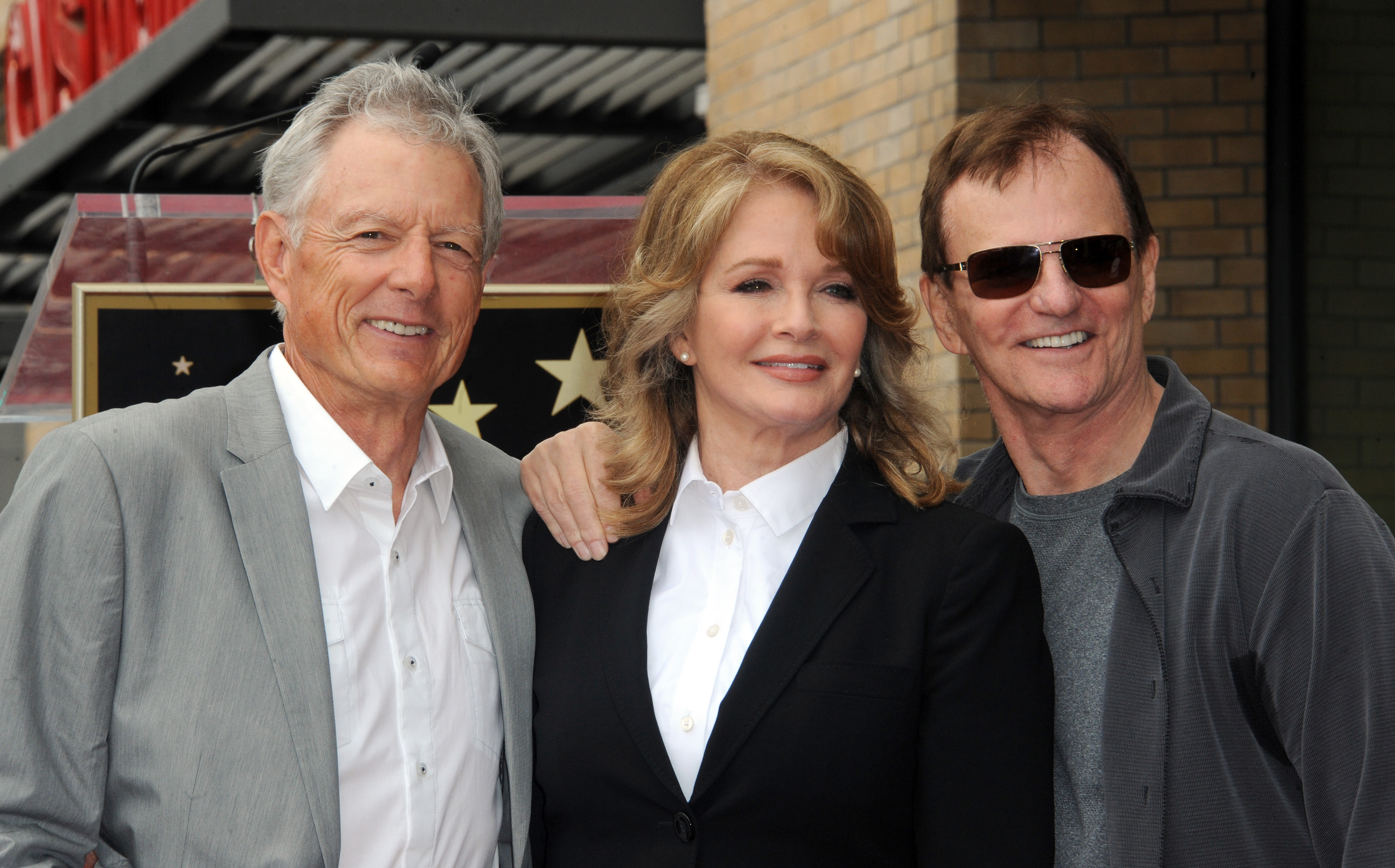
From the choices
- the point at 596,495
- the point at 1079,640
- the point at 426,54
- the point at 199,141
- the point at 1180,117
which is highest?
the point at 1180,117

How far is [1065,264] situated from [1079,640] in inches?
28.8

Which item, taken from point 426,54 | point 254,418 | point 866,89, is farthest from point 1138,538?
point 866,89

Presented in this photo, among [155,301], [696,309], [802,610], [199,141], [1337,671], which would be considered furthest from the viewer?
[199,141]

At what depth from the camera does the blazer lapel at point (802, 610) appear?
238 cm

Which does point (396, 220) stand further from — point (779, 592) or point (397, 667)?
point (779, 592)

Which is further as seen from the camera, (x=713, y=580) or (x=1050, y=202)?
(x=1050, y=202)

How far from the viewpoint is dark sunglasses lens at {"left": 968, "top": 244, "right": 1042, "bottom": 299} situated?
109 inches

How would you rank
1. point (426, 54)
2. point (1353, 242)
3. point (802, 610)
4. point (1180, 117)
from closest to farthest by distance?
point (802, 610) → point (426, 54) → point (1353, 242) → point (1180, 117)

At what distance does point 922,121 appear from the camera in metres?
5.62

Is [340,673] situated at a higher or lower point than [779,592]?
lower

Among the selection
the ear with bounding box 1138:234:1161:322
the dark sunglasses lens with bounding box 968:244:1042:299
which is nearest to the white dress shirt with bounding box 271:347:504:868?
the dark sunglasses lens with bounding box 968:244:1042:299

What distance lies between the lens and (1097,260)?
2.77 m

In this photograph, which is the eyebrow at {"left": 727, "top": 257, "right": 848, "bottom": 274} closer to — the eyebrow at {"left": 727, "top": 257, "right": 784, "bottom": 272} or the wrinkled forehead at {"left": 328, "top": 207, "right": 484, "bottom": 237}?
the eyebrow at {"left": 727, "top": 257, "right": 784, "bottom": 272}

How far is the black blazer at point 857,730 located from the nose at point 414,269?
29.0 inches
